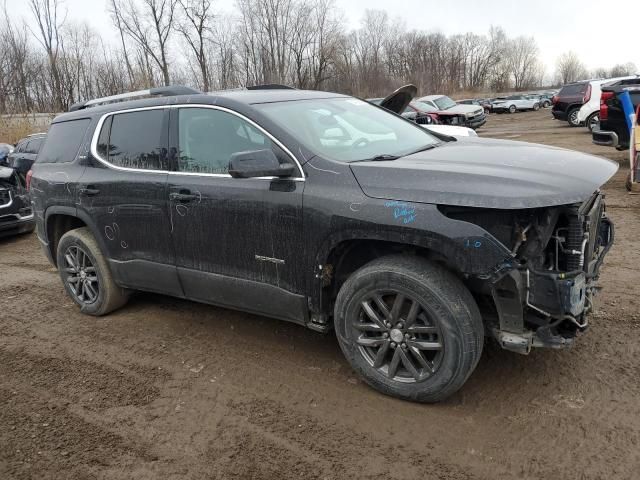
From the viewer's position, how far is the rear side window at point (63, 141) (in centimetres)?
469

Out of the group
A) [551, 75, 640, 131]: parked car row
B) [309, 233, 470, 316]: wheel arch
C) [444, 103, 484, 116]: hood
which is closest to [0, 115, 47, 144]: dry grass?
[444, 103, 484, 116]: hood

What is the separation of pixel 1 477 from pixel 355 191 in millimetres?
2413

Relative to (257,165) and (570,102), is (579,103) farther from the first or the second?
(257,165)

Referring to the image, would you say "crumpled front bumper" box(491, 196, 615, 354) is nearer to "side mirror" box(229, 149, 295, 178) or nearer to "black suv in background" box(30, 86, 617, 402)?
"black suv in background" box(30, 86, 617, 402)

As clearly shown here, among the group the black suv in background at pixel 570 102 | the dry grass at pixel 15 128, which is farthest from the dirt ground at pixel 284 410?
the dry grass at pixel 15 128

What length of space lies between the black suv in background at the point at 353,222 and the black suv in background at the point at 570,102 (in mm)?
19664

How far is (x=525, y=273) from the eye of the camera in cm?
275

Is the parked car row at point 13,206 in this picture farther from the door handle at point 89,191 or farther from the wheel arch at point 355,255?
the wheel arch at point 355,255

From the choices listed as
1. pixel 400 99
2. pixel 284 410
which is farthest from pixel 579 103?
pixel 284 410

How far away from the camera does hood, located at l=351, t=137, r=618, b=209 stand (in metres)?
2.66

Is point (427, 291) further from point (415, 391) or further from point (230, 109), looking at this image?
point (230, 109)

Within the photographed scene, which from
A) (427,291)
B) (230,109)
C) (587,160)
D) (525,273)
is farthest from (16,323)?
(587,160)

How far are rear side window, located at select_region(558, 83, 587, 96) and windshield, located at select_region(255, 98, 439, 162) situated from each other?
19439mm

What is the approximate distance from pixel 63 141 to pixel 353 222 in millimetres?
3248
